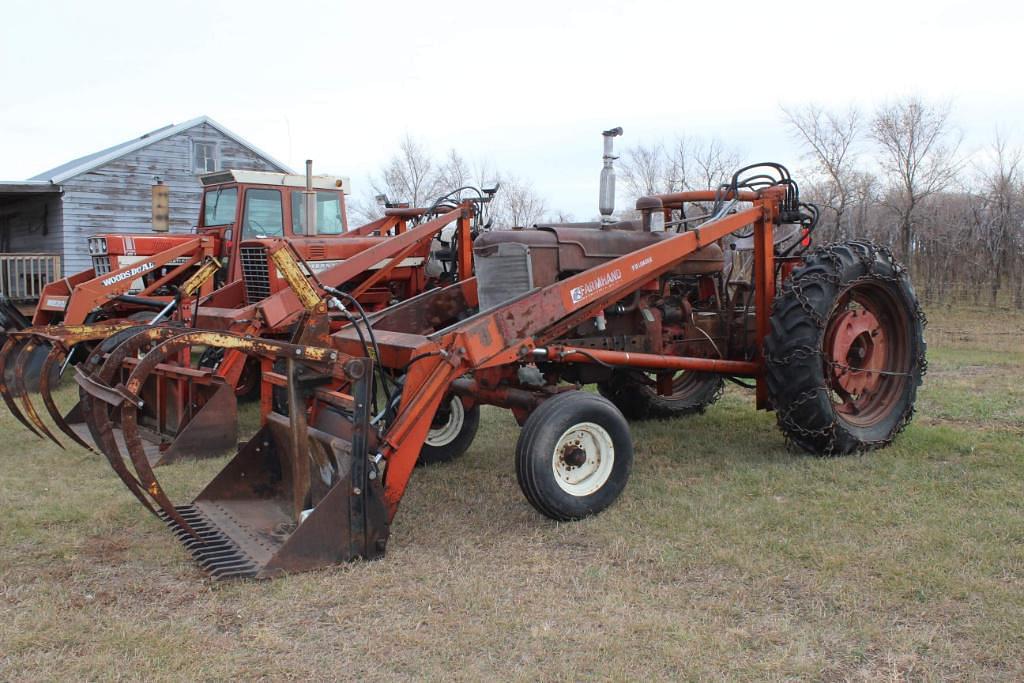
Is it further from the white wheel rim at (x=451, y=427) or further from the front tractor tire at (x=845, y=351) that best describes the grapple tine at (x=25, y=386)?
the front tractor tire at (x=845, y=351)

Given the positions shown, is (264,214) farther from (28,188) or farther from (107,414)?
(28,188)

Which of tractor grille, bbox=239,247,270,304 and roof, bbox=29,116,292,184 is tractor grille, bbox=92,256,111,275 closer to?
tractor grille, bbox=239,247,270,304

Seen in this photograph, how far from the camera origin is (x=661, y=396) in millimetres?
7457

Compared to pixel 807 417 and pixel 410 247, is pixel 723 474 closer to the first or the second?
pixel 807 417

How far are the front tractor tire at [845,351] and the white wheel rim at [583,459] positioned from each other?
5.13 feet

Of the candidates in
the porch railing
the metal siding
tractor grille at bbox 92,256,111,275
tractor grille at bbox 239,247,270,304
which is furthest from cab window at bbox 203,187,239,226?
the metal siding

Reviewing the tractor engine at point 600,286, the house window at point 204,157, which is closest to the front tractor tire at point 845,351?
the tractor engine at point 600,286

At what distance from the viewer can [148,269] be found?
9336mm

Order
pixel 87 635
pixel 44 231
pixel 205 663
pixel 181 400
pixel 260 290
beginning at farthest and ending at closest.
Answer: pixel 44 231 < pixel 260 290 < pixel 181 400 < pixel 87 635 < pixel 205 663

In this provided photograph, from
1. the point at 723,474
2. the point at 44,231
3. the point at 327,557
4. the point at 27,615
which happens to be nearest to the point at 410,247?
the point at 723,474

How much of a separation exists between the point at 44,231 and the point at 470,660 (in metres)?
19.1

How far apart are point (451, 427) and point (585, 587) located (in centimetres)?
254

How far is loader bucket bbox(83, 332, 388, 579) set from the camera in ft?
12.7

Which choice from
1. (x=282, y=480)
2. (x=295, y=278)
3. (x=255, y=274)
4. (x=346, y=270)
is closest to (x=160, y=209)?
(x=255, y=274)
